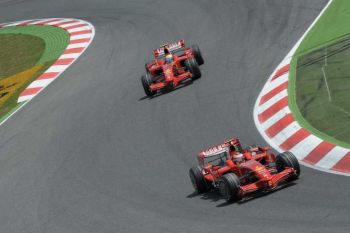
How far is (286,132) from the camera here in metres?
16.8

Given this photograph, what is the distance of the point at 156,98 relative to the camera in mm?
21812

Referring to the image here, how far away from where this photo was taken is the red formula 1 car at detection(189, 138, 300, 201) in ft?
45.7

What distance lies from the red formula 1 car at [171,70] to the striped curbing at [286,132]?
253cm

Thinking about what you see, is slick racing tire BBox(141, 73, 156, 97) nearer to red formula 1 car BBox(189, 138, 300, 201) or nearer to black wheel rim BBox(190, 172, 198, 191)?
red formula 1 car BBox(189, 138, 300, 201)

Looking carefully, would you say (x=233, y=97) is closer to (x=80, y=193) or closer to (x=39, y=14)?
(x=80, y=193)

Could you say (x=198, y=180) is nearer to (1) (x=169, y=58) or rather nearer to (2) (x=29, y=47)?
(1) (x=169, y=58)

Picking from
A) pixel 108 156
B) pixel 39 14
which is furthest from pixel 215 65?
pixel 39 14

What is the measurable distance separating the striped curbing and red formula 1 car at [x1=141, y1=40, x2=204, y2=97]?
253 centimetres

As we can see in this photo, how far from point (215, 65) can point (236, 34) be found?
2539 millimetres

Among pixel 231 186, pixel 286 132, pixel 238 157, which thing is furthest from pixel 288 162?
pixel 286 132

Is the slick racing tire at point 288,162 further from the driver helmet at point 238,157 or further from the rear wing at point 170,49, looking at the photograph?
the rear wing at point 170,49

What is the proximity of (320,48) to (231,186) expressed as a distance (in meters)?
8.31

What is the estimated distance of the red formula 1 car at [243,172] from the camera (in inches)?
549

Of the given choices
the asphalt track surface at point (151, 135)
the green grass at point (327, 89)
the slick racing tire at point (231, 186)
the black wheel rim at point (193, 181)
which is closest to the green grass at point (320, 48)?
the green grass at point (327, 89)
